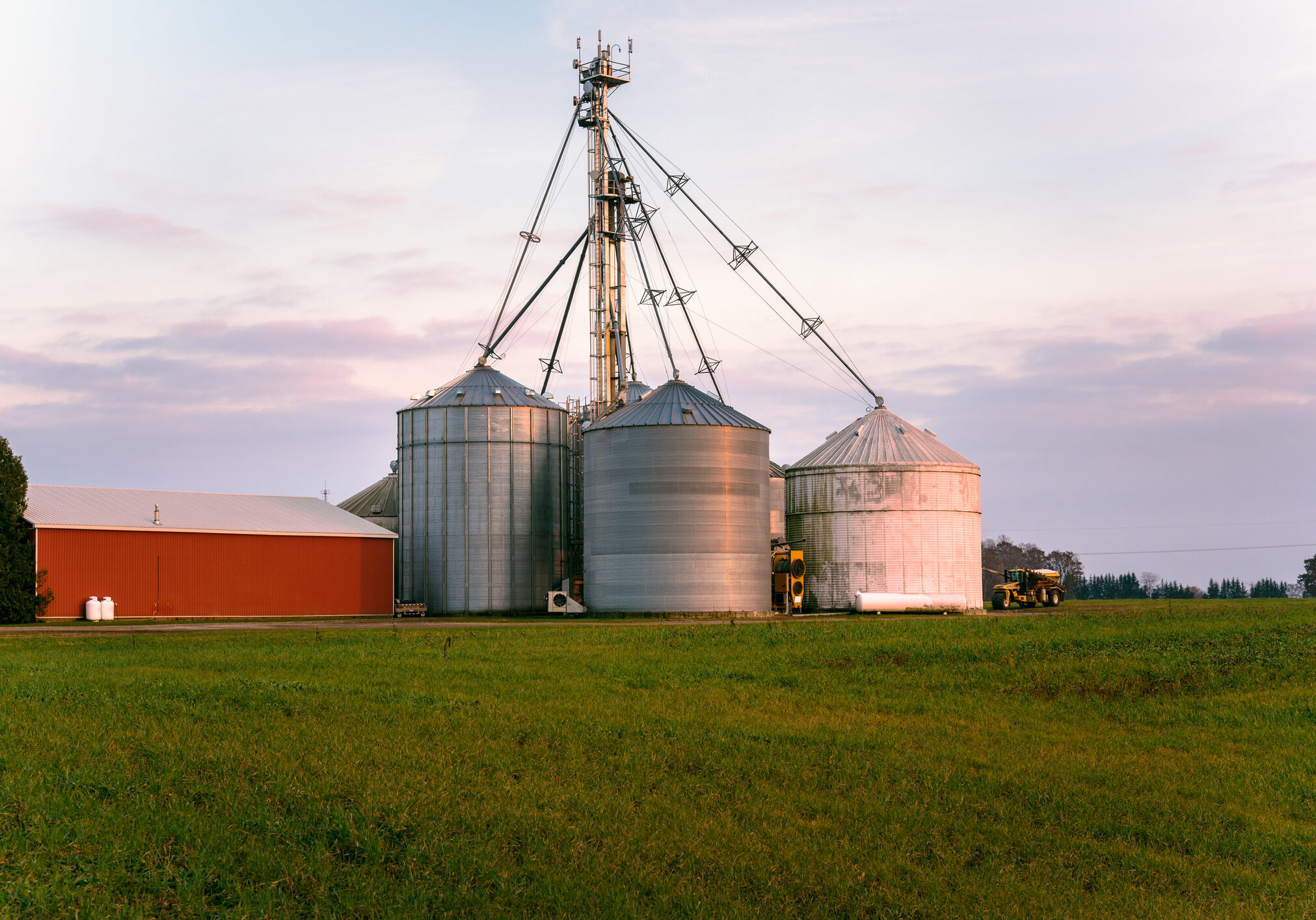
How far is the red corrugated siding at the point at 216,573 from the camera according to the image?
2078 inches

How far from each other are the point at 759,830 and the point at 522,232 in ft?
199

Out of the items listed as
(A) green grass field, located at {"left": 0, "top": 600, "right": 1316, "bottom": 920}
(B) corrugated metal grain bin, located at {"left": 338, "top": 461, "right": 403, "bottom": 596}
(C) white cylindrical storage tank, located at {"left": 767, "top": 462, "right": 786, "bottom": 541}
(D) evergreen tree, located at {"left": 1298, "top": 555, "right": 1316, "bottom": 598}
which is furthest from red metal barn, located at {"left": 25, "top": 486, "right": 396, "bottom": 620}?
(D) evergreen tree, located at {"left": 1298, "top": 555, "right": 1316, "bottom": 598}

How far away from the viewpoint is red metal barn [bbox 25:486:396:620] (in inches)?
2088

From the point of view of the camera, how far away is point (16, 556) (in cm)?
5088

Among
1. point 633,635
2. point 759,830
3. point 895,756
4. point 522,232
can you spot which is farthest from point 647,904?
point 522,232

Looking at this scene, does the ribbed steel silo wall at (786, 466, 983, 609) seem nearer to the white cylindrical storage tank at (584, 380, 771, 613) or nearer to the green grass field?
the white cylindrical storage tank at (584, 380, 771, 613)

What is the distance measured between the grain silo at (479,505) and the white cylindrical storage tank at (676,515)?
15.9 feet

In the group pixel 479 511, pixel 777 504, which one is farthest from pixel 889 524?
pixel 479 511

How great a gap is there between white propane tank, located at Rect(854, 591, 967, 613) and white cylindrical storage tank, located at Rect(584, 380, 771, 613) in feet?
18.6

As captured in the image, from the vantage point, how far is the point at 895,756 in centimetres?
1725

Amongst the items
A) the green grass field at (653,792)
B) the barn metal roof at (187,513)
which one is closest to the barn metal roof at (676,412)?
the barn metal roof at (187,513)

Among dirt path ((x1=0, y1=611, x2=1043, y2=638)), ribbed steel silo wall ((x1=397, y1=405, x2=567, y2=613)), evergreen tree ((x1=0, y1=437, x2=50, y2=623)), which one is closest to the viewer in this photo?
dirt path ((x1=0, y1=611, x2=1043, y2=638))

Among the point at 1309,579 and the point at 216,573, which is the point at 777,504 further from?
the point at 1309,579

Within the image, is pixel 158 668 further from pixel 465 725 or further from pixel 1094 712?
pixel 1094 712
